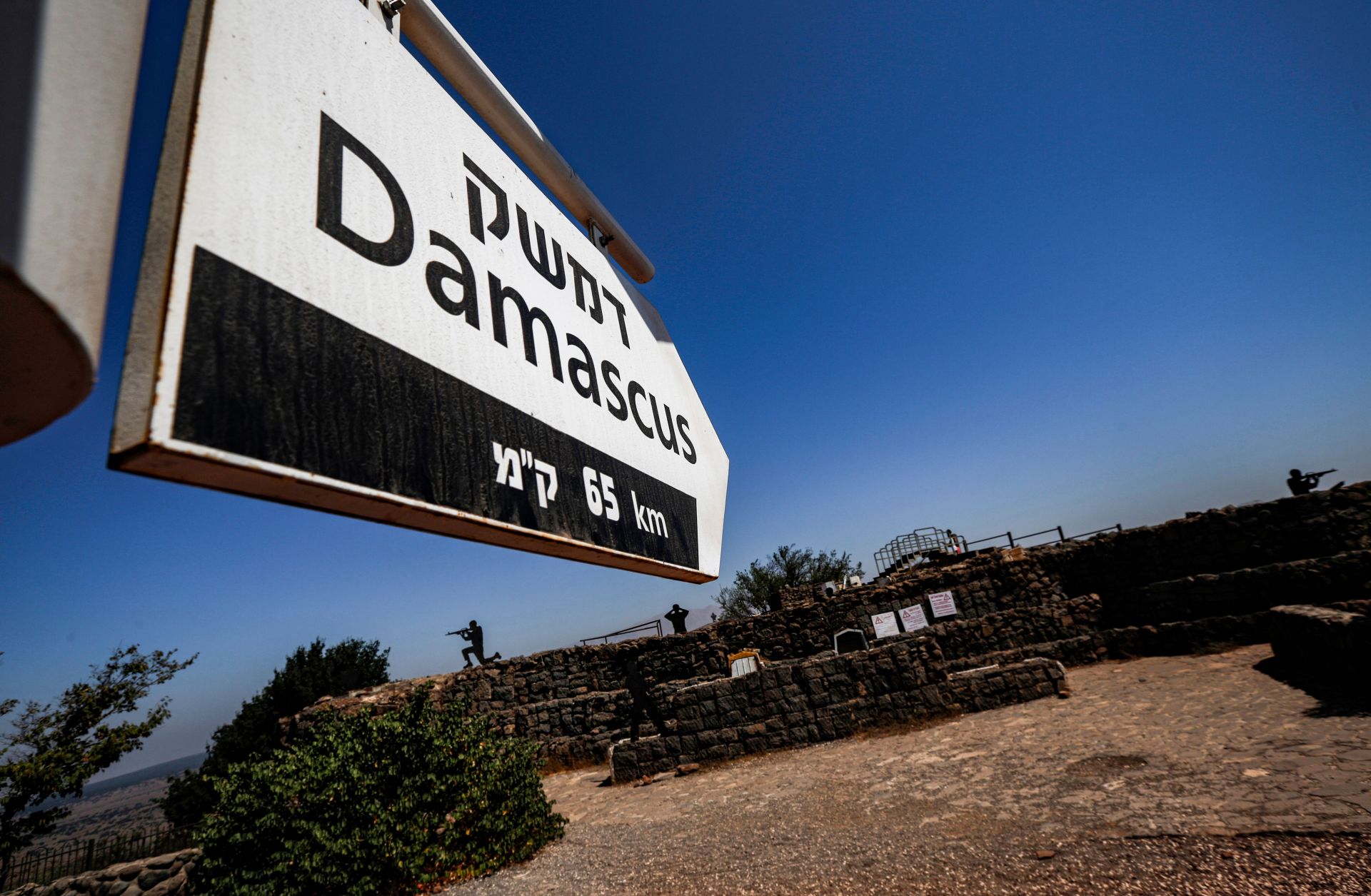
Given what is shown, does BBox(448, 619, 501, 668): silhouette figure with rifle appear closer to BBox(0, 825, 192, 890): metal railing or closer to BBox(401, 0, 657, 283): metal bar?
BBox(0, 825, 192, 890): metal railing

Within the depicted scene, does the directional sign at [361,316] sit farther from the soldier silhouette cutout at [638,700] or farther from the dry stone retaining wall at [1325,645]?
the soldier silhouette cutout at [638,700]

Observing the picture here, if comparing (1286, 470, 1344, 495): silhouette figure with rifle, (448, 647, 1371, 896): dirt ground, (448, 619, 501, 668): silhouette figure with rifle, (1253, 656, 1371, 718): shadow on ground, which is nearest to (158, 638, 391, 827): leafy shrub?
(448, 619, 501, 668): silhouette figure with rifle

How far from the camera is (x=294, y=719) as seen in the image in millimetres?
11664

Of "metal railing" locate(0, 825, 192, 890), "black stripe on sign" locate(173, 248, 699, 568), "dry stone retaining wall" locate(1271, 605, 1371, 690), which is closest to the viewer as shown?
"black stripe on sign" locate(173, 248, 699, 568)

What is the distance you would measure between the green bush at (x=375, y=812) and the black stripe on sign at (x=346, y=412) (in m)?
6.40

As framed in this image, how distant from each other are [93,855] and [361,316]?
1614 centimetres

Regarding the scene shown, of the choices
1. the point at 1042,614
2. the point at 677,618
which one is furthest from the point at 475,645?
the point at 1042,614

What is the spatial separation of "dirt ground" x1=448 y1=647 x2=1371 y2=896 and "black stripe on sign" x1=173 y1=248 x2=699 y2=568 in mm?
4702

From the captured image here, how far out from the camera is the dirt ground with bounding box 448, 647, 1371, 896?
Answer: 3.80 m

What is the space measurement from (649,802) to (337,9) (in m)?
8.80

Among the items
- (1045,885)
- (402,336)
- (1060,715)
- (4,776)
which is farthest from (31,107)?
(4,776)

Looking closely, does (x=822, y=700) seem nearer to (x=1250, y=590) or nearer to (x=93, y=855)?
(x=1250, y=590)

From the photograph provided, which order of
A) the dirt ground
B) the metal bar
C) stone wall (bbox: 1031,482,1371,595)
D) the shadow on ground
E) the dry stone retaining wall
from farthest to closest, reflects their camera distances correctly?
stone wall (bbox: 1031,482,1371,595) → the dry stone retaining wall → the shadow on ground → the dirt ground → the metal bar

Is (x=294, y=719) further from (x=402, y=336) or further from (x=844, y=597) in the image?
(x=402, y=336)
